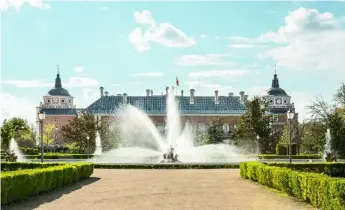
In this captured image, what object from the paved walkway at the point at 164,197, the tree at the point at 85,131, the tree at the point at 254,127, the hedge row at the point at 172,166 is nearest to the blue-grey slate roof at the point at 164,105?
the tree at the point at 85,131

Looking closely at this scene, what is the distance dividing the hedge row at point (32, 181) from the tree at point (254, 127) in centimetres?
3409

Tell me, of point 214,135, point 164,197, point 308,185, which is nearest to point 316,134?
point 214,135

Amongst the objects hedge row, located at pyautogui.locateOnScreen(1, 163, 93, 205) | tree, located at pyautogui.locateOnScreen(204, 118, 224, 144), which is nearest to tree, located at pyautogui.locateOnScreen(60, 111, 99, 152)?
tree, located at pyautogui.locateOnScreen(204, 118, 224, 144)

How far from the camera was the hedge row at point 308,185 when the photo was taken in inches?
435

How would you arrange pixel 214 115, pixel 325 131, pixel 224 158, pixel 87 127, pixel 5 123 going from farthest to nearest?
1. pixel 214 115
2. pixel 5 123
3. pixel 87 127
4. pixel 325 131
5. pixel 224 158

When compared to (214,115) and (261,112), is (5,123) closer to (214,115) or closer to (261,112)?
(214,115)

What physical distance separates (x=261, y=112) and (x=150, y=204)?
138ft

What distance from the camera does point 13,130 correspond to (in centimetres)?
6844

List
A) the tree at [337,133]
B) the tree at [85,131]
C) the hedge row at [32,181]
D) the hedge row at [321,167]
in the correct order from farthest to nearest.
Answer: the tree at [85,131], the tree at [337,133], the hedge row at [321,167], the hedge row at [32,181]

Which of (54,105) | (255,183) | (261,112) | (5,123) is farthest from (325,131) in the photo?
(54,105)

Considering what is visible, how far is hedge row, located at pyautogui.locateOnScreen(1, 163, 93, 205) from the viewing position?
1331 cm

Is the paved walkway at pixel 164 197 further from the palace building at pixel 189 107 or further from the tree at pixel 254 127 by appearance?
the palace building at pixel 189 107

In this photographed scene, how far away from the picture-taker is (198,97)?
82438 mm

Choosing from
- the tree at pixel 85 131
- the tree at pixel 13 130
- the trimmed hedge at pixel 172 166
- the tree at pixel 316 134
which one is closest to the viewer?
the trimmed hedge at pixel 172 166
